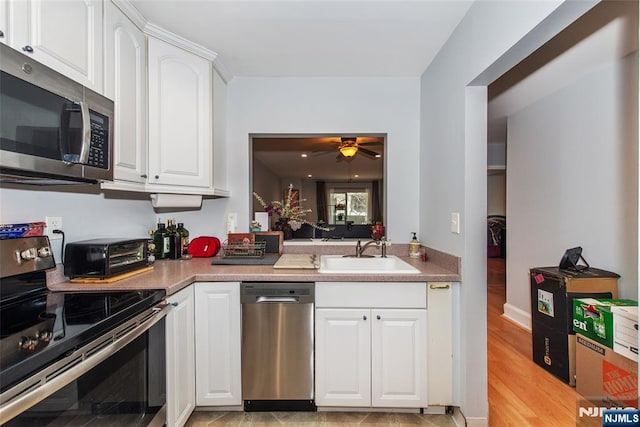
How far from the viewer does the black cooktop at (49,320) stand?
0.78 metres

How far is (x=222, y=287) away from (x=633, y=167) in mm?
2894

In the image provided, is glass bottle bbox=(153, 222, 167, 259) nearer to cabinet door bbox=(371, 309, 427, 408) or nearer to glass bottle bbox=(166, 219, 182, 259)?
glass bottle bbox=(166, 219, 182, 259)

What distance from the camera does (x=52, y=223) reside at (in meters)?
1.46

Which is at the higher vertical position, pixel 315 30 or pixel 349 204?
pixel 315 30

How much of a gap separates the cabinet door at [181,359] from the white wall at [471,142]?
→ 5.06 feet

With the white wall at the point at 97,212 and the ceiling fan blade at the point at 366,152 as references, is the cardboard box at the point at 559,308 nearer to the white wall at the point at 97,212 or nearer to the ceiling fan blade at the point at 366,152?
the ceiling fan blade at the point at 366,152

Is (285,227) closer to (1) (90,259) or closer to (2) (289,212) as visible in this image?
(2) (289,212)

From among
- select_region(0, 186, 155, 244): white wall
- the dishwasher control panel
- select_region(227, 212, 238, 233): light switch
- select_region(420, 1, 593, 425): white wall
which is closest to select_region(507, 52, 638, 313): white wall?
select_region(420, 1, 593, 425): white wall

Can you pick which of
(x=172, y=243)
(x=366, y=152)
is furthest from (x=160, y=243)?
(x=366, y=152)

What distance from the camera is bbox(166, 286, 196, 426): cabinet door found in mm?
1453

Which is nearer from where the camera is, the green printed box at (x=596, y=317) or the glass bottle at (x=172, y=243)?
the green printed box at (x=596, y=317)

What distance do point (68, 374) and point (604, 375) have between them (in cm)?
277

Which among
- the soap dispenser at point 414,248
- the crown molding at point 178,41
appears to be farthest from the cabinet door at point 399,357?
the crown molding at point 178,41

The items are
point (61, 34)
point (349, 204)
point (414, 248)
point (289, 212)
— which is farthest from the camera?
point (349, 204)
